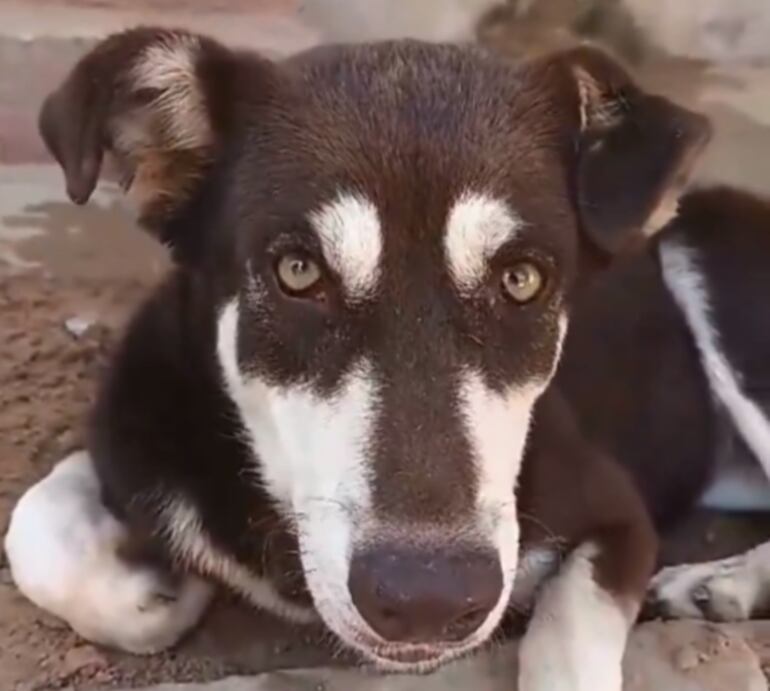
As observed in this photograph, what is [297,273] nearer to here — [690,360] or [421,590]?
[421,590]

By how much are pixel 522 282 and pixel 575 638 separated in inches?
15.8

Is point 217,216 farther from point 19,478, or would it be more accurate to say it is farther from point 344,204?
point 19,478

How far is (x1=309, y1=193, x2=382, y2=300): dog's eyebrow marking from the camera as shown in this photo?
1.59 meters

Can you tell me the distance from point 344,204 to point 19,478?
2.71 ft

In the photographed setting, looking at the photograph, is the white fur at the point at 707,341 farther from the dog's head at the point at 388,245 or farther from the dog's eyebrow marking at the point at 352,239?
the dog's eyebrow marking at the point at 352,239

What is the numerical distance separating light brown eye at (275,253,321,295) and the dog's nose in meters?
0.26

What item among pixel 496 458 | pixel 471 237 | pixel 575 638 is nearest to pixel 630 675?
pixel 575 638

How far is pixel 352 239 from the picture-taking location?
159cm

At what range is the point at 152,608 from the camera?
1939 millimetres

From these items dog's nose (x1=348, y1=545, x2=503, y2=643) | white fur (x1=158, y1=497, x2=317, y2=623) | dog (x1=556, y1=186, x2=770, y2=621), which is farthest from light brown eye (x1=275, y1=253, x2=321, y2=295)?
dog (x1=556, y1=186, x2=770, y2=621)

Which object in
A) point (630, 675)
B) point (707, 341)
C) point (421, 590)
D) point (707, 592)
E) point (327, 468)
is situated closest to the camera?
point (421, 590)

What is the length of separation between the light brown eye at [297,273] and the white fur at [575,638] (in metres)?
0.48

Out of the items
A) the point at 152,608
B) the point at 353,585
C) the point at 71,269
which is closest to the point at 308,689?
the point at 152,608

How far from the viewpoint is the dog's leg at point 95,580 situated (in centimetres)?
192
